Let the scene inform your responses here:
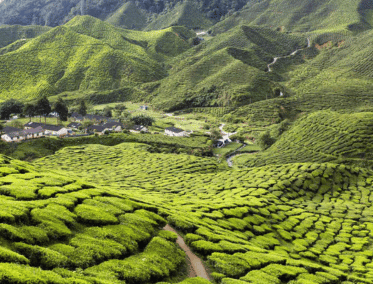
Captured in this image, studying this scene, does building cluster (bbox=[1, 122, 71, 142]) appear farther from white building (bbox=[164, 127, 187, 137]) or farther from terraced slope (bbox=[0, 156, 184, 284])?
terraced slope (bbox=[0, 156, 184, 284])

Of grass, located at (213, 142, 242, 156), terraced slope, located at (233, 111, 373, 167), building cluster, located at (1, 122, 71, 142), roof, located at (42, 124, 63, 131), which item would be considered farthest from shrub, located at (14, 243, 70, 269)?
roof, located at (42, 124, 63, 131)

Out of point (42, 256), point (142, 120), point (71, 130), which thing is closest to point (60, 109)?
point (71, 130)

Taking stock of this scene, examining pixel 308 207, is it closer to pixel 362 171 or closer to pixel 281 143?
pixel 362 171

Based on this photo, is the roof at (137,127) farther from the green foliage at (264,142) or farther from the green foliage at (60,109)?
the green foliage at (264,142)

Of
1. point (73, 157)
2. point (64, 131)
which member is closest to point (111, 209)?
point (73, 157)

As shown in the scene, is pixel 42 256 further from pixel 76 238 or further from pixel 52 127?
pixel 52 127
